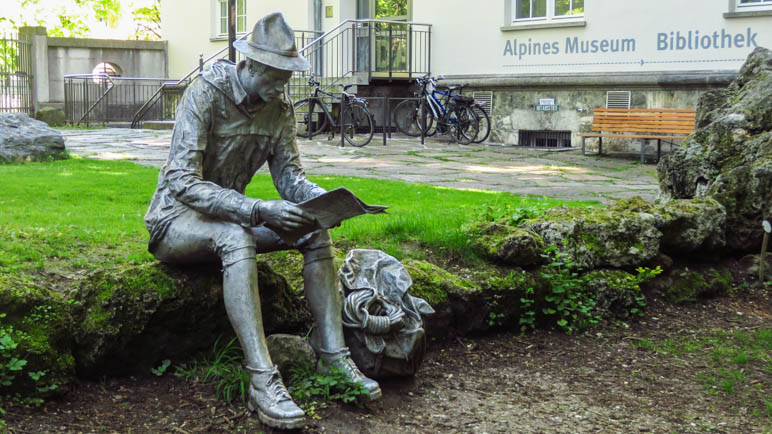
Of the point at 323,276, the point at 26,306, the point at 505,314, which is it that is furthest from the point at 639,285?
the point at 26,306

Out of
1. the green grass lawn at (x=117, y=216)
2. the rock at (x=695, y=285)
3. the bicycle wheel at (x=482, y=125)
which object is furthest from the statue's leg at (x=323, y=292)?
the bicycle wheel at (x=482, y=125)

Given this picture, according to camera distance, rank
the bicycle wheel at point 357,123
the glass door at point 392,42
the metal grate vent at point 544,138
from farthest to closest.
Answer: the glass door at point 392,42 < the metal grate vent at point 544,138 < the bicycle wheel at point 357,123

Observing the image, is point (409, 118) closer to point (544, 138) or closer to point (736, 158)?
point (544, 138)

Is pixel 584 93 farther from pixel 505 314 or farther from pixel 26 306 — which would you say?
pixel 26 306

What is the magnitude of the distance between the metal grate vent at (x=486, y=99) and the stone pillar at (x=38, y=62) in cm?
1242

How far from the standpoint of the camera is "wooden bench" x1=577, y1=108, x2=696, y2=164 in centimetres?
1368

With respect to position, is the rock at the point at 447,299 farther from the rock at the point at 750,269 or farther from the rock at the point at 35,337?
the rock at the point at 750,269

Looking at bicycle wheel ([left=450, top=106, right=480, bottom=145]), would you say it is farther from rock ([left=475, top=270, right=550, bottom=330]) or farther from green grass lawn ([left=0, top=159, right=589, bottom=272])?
rock ([left=475, top=270, right=550, bottom=330])

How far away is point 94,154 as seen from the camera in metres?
12.7

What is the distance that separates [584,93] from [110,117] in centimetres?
1409

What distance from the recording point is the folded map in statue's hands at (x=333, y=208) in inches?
142

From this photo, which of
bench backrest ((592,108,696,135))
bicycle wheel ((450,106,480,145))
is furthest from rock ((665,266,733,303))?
bicycle wheel ((450,106,480,145))

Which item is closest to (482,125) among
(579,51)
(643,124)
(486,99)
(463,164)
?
(486,99)

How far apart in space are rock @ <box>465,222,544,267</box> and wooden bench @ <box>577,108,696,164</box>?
28.0ft
